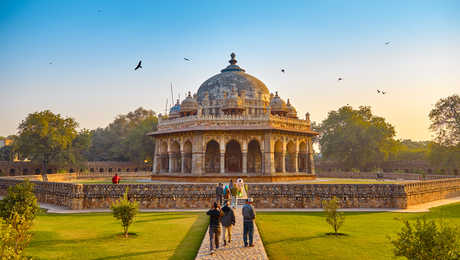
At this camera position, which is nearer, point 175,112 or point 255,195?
point 255,195

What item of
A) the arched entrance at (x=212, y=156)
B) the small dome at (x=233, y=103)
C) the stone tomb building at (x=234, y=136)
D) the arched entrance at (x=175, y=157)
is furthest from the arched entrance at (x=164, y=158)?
the small dome at (x=233, y=103)

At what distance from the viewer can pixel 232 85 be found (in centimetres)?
3766

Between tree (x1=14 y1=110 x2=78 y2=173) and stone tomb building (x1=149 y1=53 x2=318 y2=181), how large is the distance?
18.6 metres

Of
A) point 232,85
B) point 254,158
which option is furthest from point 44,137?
point 254,158

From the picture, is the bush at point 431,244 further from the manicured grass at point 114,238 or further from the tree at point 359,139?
the tree at point 359,139

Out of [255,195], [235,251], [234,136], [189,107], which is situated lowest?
[235,251]

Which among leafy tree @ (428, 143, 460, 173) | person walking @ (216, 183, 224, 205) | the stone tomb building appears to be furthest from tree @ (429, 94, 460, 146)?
person walking @ (216, 183, 224, 205)

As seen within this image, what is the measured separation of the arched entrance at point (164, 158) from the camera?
35094 millimetres

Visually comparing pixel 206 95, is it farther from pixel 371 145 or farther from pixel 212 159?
pixel 371 145

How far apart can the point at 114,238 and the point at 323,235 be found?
24.1 feet

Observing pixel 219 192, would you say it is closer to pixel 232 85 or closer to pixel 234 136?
pixel 234 136

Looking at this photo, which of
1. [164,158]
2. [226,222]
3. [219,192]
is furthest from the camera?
[164,158]

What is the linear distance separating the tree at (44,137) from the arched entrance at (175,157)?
2027 cm

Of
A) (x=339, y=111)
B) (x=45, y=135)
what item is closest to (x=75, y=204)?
(x=45, y=135)
